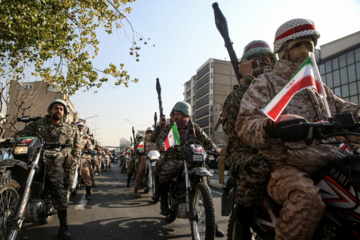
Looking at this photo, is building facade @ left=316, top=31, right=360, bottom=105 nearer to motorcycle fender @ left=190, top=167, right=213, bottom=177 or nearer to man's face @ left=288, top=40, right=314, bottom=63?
motorcycle fender @ left=190, top=167, right=213, bottom=177

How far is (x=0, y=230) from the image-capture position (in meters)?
2.84

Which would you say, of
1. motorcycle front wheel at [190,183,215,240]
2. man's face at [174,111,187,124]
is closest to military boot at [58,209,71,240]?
motorcycle front wheel at [190,183,215,240]

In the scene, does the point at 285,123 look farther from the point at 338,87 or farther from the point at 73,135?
the point at 338,87

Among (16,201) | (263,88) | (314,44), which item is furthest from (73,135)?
(314,44)

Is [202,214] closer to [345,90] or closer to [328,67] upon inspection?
[345,90]

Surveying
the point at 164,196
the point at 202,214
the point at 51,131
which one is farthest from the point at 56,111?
the point at 202,214

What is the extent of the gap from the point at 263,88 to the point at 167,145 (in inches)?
90.1

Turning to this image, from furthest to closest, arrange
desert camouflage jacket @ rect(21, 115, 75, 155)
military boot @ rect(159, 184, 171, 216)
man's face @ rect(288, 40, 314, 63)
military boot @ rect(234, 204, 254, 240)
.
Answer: military boot @ rect(159, 184, 171, 216) < desert camouflage jacket @ rect(21, 115, 75, 155) < military boot @ rect(234, 204, 254, 240) < man's face @ rect(288, 40, 314, 63)

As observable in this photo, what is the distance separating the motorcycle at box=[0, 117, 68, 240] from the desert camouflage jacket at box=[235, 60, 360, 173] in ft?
8.52

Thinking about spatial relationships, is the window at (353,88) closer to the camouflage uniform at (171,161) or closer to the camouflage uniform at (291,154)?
the camouflage uniform at (171,161)

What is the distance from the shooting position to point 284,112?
77.0 inches

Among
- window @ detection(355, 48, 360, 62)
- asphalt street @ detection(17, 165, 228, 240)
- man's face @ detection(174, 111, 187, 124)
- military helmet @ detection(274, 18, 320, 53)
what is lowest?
asphalt street @ detection(17, 165, 228, 240)

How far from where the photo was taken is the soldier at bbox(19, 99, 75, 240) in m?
3.64

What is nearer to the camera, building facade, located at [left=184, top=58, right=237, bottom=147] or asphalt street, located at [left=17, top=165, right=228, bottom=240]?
asphalt street, located at [left=17, top=165, right=228, bottom=240]
